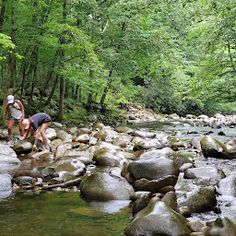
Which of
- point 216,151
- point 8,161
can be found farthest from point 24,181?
A: point 216,151

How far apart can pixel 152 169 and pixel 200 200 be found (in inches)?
64.1

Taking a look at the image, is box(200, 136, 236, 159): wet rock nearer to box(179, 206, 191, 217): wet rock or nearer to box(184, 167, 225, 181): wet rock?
box(184, 167, 225, 181): wet rock

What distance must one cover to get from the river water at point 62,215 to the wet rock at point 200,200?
144mm

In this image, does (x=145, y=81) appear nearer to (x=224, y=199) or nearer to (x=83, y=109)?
(x=83, y=109)

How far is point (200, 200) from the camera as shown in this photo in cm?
610

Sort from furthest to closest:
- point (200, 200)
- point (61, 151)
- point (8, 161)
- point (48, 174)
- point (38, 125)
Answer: point (38, 125), point (61, 151), point (8, 161), point (48, 174), point (200, 200)

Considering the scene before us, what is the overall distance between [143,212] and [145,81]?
106 ft

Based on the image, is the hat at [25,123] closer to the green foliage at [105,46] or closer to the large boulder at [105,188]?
the green foliage at [105,46]

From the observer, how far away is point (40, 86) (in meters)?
23.4

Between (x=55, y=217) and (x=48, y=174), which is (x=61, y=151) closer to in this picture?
(x=48, y=174)

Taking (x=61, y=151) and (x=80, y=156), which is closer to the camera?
(x=80, y=156)

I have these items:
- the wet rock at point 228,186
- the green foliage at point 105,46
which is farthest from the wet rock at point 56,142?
the wet rock at point 228,186

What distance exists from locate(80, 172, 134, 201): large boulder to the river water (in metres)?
0.16

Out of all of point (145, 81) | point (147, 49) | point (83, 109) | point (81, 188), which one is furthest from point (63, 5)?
point (145, 81)
